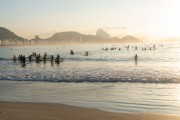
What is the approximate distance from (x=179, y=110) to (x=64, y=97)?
7208mm

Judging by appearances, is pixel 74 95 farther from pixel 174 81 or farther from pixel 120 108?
pixel 174 81

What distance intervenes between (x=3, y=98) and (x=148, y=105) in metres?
8.74

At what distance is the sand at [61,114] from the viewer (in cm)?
1188

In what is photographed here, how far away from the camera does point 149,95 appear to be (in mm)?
18516

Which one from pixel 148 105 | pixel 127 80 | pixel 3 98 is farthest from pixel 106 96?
pixel 127 80

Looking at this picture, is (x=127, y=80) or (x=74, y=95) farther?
(x=127, y=80)

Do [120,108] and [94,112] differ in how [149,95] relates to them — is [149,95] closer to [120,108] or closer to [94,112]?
[120,108]

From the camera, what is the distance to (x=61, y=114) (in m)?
12.7

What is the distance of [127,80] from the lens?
1093 inches

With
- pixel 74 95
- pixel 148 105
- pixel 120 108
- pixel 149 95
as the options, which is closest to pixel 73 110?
pixel 120 108

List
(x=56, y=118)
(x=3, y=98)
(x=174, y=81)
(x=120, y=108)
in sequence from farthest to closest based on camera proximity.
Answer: (x=174, y=81)
(x=3, y=98)
(x=120, y=108)
(x=56, y=118)

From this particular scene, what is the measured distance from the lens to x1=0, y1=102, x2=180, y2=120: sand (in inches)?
468

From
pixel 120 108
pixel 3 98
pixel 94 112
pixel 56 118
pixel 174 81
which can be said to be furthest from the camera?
pixel 174 81

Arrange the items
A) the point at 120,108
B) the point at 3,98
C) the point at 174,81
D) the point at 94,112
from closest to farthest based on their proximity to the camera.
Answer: the point at 94,112, the point at 120,108, the point at 3,98, the point at 174,81
